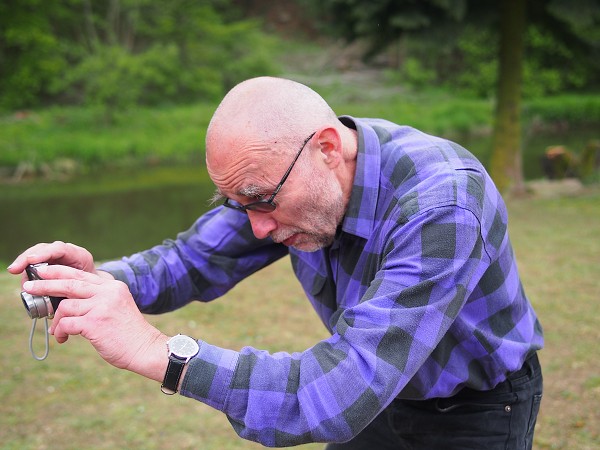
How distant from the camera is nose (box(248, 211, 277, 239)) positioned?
6.31 feet

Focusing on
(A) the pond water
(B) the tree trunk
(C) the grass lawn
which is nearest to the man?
(C) the grass lawn

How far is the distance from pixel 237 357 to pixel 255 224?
48 cm

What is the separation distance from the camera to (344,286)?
2.09 m

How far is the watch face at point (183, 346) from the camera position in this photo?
1.55 metres

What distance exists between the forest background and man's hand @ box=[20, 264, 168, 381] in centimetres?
241

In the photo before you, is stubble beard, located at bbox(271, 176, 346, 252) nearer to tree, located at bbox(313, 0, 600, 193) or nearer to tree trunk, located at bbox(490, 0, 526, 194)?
tree, located at bbox(313, 0, 600, 193)

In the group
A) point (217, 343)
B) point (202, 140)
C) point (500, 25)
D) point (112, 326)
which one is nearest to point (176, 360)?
point (112, 326)

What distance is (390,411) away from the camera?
2.17 m

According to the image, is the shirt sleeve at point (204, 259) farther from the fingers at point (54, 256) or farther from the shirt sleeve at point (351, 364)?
the shirt sleeve at point (351, 364)

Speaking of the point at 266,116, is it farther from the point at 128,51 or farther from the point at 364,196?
the point at 128,51

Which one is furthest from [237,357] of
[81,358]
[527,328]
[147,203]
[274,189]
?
[147,203]

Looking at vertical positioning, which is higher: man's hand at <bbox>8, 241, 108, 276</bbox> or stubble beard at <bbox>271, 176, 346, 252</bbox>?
stubble beard at <bbox>271, 176, 346, 252</bbox>

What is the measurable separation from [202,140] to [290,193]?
20.8 meters

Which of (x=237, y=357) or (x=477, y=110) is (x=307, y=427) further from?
(x=477, y=110)
